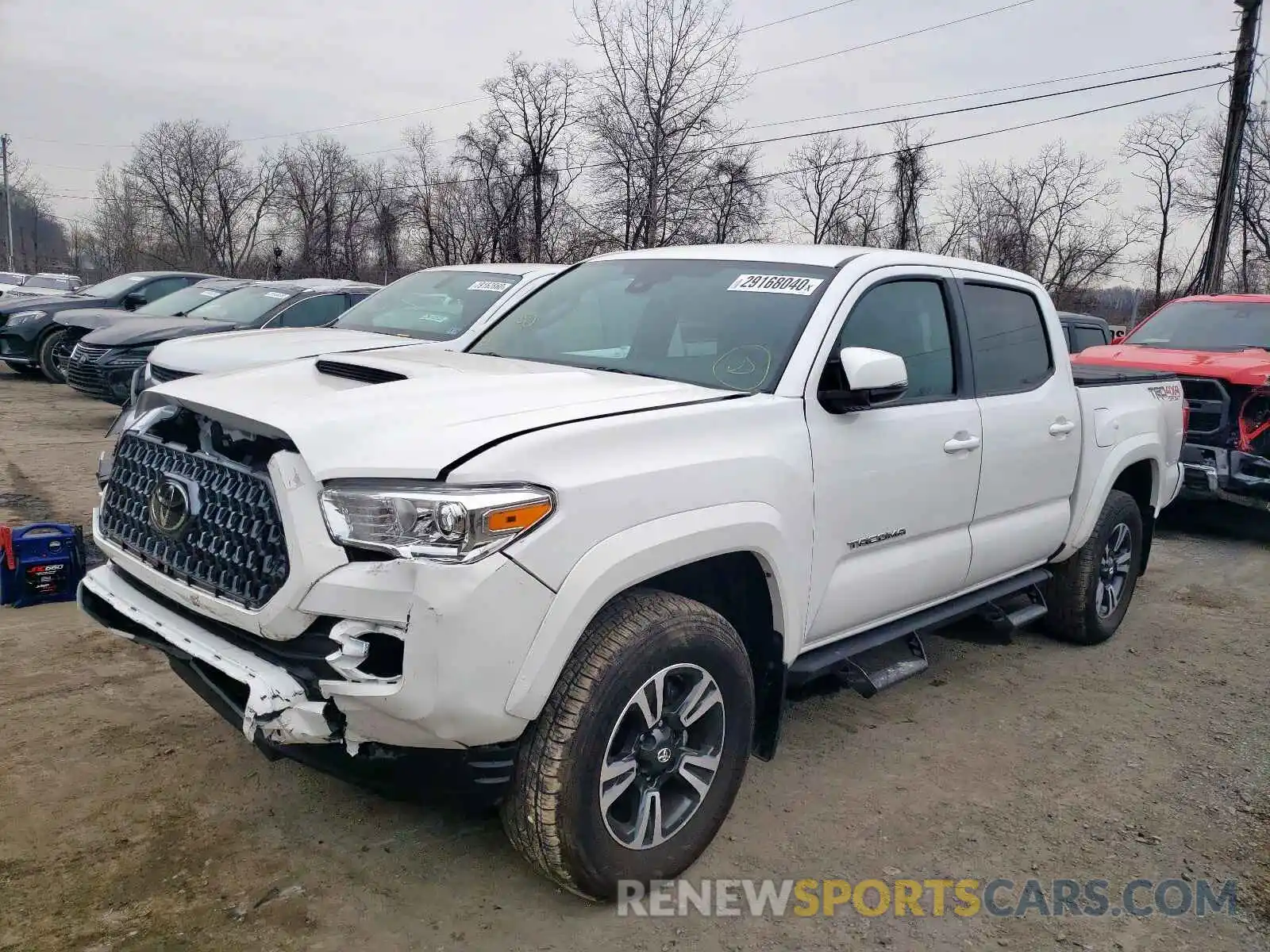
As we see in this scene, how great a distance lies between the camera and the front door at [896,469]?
325 centimetres

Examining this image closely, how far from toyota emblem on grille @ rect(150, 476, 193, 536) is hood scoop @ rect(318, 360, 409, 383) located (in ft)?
2.01

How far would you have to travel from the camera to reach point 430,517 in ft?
7.55

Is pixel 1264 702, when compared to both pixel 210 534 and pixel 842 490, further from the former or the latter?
pixel 210 534

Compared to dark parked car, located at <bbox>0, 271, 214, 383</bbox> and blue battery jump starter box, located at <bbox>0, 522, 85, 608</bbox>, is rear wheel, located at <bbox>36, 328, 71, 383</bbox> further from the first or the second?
blue battery jump starter box, located at <bbox>0, 522, 85, 608</bbox>

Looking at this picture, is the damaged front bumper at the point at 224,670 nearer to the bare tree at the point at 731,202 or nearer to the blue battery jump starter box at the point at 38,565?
the blue battery jump starter box at the point at 38,565

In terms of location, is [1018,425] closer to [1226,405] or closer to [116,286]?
[1226,405]

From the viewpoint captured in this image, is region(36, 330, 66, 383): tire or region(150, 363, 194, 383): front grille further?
region(36, 330, 66, 383): tire

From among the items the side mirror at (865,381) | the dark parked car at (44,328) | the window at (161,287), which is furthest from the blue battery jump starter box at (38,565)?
the window at (161,287)

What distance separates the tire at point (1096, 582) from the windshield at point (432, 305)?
4830mm

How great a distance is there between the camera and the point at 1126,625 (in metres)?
5.79

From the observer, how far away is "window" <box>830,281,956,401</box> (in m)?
3.60

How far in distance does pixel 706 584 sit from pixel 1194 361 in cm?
698

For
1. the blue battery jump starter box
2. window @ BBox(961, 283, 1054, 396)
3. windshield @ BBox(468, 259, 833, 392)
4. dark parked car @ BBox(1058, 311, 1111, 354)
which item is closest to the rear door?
window @ BBox(961, 283, 1054, 396)

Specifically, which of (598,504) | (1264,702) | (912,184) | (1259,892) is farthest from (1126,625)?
(912,184)
